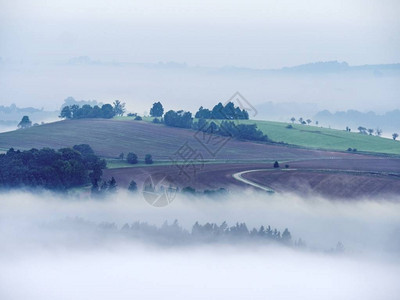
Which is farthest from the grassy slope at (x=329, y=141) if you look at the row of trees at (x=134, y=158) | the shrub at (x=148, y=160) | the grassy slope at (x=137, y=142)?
the row of trees at (x=134, y=158)

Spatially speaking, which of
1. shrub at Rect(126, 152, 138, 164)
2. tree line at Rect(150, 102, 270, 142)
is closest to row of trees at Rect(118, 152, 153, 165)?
shrub at Rect(126, 152, 138, 164)

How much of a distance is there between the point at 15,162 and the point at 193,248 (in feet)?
149

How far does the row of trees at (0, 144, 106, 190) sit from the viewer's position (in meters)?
125

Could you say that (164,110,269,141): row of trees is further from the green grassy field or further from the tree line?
the green grassy field

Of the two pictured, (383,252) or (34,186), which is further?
(34,186)

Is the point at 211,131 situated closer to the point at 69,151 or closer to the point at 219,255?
the point at 69,151

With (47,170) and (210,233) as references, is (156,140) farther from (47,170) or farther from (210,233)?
(210,233)

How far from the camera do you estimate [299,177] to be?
13488 centimetres

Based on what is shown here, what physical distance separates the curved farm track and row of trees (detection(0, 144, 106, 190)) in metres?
6.00

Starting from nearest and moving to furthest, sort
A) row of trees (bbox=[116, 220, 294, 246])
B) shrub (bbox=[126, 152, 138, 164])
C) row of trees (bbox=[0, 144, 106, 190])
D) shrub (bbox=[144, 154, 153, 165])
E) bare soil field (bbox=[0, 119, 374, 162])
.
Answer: row of trees (bbox=[116, 220, 294, 246]) < row of trees (bbox=[0, 144, 106, 190]) < shrub (bbox=[126, 152, 138, 164]) < shrub (bbox=[144, 154, 153, 165]) < bare soil field (bbox=[0, 119, 374, 162])

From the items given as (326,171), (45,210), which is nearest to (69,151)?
(45,210)

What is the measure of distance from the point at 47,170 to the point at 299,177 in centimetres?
4934

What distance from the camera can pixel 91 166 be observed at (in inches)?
5271

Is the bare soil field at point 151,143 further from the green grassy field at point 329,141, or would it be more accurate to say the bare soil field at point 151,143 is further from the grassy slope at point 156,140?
the green grassy field at point 329,141
